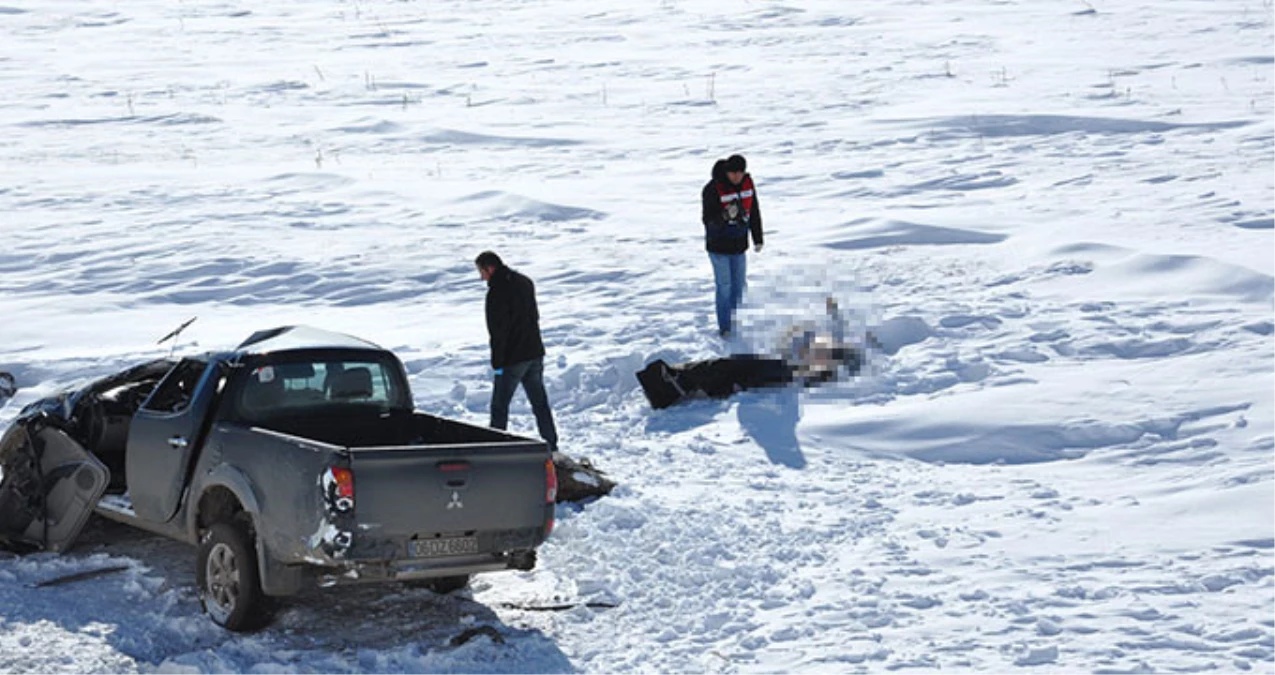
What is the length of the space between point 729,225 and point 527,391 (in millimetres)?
3371

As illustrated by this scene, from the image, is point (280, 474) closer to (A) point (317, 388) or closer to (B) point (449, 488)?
(B) point (449, 488)

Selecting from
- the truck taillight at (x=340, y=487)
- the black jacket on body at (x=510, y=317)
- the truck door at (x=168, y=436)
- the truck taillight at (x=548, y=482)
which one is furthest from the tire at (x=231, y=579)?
the black jacket on body at (x=510, y=317)

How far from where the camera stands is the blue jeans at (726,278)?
14.7 meters

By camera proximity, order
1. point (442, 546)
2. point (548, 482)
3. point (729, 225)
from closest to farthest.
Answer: point (442, 546), point (548, 482), point (729, 225)

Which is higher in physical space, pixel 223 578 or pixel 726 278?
pixel 726 278

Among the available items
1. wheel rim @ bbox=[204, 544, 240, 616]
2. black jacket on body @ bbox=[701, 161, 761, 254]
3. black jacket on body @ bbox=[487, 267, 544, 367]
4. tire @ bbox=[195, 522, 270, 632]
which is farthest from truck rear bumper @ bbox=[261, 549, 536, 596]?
black jacket on body @ bbox=[701, 161, 761, 254]

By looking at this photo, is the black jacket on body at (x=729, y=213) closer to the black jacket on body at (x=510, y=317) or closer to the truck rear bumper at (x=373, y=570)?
the black jacket on body at (x=510, y=317)

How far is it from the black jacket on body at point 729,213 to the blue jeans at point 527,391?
3110 millimetres

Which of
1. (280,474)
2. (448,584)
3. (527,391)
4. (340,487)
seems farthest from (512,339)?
(340,487)

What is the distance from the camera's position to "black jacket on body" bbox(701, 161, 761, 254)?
1462 centimetres

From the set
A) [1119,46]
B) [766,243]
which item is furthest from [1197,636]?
[1119,46]

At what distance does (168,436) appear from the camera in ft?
32.4

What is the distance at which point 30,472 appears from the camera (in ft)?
35.2

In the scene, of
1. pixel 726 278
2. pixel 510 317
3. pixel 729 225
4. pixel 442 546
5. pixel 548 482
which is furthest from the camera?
pixel 726 278
